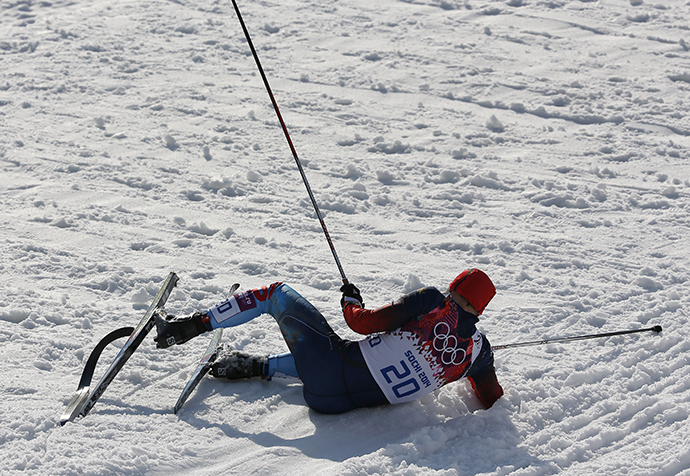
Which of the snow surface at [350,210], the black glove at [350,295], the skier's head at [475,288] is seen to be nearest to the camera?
the skier's head at [475,288]

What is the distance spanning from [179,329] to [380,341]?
1205 mm

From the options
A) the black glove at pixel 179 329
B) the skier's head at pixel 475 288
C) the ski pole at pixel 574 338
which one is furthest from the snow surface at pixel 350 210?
the skier's head at pixel 475 288

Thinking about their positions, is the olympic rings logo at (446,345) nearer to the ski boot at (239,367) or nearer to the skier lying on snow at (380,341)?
the skier lying on snow at (380,341)

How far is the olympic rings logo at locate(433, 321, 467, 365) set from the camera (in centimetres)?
336

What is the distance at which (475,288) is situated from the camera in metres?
3.28

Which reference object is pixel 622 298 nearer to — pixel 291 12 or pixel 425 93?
pixel 425 93

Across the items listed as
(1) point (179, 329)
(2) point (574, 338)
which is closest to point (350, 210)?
(2) point (574, 338)

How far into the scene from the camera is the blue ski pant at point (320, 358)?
11.5ft

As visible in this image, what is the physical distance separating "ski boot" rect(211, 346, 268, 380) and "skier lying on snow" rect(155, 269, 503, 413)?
0.32 m

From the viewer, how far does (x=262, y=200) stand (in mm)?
6328

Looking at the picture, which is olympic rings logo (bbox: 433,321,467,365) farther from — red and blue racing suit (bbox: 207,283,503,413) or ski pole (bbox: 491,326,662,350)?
ski pole (bbox: 491,326,662,350)

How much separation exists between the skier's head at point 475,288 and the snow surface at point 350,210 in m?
0.78

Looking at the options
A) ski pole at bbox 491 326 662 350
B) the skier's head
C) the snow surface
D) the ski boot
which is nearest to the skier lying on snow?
the skier's head

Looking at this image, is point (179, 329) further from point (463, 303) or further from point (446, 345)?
point (463, 303)
